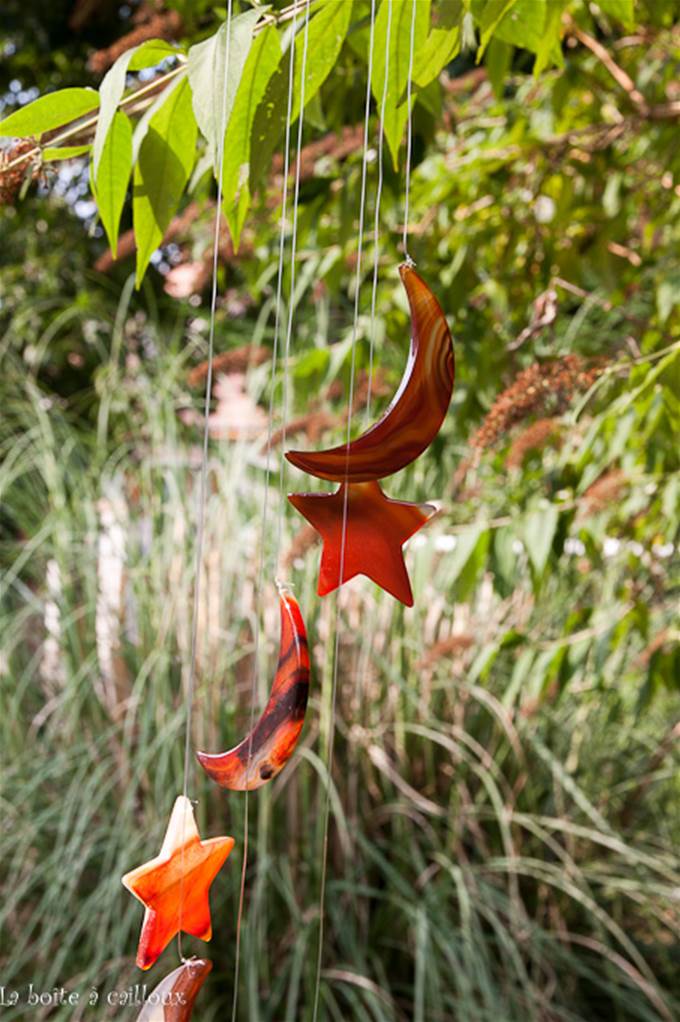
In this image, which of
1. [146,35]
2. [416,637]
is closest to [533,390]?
[146,35]

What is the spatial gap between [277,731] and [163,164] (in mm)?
372

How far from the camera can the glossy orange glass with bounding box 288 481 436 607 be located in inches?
25.0

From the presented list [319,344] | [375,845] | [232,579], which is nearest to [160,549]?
[232,579]

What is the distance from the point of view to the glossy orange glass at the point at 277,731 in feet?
1.95

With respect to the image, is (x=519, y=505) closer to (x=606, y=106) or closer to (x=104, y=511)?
(x=606, y=106)

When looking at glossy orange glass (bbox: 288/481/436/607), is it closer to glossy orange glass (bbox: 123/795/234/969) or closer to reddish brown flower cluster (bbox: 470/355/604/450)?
glossy orange glass (bbox: 123/795/234/969)

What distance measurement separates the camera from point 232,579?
2.37 m

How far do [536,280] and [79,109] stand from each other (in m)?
1.09

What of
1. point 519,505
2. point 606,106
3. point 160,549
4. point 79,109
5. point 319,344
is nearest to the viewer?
point 79,109

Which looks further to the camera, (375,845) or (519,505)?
(375,845)

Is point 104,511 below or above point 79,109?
above

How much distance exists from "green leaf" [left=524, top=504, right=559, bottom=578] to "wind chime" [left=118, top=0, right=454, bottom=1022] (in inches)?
29.5

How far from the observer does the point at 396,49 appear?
77cm

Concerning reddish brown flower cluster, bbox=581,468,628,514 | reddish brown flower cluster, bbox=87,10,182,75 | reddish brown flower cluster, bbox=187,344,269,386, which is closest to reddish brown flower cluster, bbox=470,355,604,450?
reddish brown flower cluster, bbox=581,468,628,514
